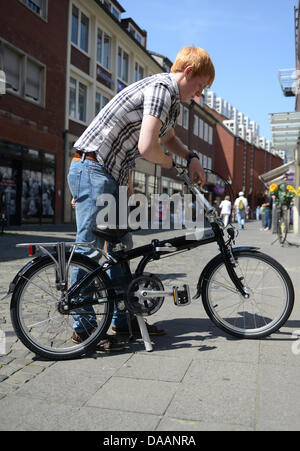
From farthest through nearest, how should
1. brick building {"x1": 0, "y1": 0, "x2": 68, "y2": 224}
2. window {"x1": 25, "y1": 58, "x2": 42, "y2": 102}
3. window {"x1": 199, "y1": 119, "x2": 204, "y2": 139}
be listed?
window {"x1": 199, "y1": 119, "x2": 204, "y2": 139}
window {"x1": 25, "y1": 58, "x2": 42, "y2": 102}
brick building {"x1": 0, "y1": 0, "x2": 68, "y2": 224}

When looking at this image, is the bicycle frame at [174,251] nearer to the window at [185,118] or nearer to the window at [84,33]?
the window at [84,33]

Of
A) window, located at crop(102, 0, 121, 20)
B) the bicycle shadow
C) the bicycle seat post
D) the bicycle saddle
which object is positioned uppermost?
window, located at crop(102, 0, 121, 20)

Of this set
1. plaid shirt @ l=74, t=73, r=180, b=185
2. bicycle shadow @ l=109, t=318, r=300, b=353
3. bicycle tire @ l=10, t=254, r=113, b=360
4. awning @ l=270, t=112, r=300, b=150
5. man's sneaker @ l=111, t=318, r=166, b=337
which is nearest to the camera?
bicycle tire @ l=10, t=254, r=113, b=360

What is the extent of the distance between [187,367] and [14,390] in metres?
0.97

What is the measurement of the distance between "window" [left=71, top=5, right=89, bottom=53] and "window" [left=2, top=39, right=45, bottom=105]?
4090 millimetres

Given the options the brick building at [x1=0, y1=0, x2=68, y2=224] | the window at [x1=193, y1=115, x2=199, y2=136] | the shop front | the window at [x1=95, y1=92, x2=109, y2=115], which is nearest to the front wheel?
the shop front

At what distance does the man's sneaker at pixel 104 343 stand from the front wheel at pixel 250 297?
681 millimetres

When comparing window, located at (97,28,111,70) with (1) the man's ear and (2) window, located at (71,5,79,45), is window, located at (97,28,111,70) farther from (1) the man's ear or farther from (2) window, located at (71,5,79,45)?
(1) the man's ear

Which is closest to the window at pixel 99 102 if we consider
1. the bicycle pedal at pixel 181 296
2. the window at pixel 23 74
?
the window at pixel 23 74

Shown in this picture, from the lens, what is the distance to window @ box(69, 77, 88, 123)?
21.3 m

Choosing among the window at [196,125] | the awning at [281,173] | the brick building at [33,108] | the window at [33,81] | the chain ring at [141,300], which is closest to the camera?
the chain ring at [141,300]

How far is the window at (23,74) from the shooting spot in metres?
16.1

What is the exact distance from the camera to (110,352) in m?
3.05
